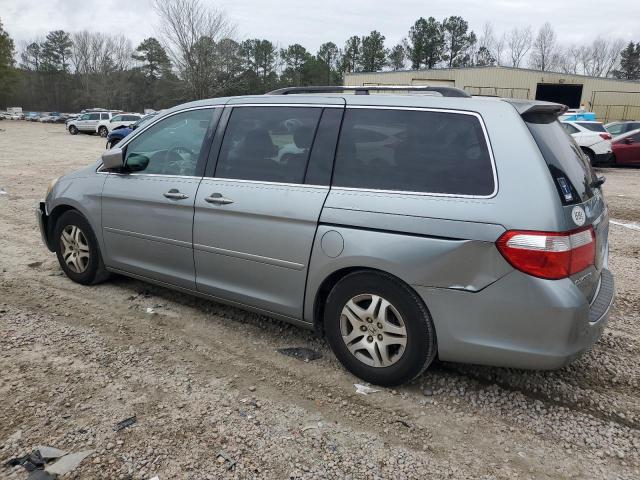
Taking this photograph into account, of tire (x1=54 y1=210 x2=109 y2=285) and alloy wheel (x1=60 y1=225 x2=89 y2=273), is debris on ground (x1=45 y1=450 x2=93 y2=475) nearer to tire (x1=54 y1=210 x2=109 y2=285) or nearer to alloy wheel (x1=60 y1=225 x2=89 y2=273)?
tire (x1=54 y1=210 x2=109 y2=285)

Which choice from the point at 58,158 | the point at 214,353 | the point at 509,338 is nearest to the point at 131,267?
the point at 214,353

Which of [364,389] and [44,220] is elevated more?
[44,220]

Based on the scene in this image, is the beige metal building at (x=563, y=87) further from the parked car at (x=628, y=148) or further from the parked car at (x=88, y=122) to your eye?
the parked car at (x=628, y=148)

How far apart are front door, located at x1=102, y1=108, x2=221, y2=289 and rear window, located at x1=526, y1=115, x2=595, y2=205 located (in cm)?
234

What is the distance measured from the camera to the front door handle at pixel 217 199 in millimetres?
3602

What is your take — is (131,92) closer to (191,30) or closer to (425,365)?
(191,30)

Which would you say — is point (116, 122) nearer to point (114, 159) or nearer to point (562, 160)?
point (114, 159)

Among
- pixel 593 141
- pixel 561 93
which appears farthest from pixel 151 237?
pixel 561 93

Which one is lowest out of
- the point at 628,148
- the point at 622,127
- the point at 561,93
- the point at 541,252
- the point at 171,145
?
the point at 628,148

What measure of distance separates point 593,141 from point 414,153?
15911mm

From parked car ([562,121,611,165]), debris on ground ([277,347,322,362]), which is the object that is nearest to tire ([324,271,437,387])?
debris on ground ([277,347,322,362])

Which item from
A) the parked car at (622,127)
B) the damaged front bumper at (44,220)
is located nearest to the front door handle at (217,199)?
the damaged front bumper at (44,220)

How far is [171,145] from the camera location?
13.7 ft

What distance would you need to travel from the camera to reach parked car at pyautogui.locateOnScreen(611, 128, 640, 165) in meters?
16.6
